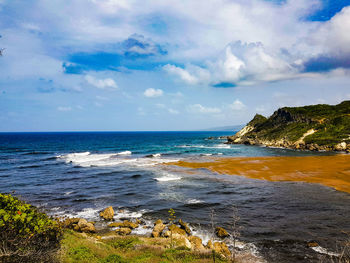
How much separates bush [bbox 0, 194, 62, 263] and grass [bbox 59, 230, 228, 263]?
1147 millimetres

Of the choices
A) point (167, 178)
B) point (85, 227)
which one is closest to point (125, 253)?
point (85, 227)

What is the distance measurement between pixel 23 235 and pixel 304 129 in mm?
96324

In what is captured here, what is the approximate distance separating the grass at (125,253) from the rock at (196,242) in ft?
5.52

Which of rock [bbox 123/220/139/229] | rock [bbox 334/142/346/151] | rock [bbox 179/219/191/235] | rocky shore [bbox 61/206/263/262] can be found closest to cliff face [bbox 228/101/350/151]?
rock [bbox 334/142/346/151]

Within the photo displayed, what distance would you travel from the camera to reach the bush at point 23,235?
7.71 meters

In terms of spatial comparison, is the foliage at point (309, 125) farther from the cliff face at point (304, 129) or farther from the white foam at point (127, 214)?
the white foam at point (127, 214)

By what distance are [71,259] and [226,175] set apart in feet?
104

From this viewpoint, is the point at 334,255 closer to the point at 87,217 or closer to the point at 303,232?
the point at 303,232

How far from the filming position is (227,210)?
22.8 metres

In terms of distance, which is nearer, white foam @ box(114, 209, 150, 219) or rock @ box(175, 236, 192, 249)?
rock @ box(175, 236, 192, 249)

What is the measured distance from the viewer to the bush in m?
7.71

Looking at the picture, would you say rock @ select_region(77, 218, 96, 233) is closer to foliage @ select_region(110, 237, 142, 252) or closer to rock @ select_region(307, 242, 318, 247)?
foliage @ select_region(110, 237, 142, 252)

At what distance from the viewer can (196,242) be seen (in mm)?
16031

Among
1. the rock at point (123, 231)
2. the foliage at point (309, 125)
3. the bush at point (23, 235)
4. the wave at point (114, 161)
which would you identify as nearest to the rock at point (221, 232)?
the rock at point (123, 231)
